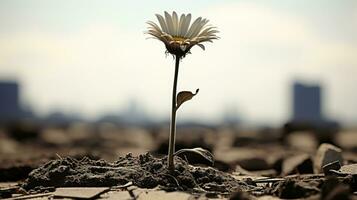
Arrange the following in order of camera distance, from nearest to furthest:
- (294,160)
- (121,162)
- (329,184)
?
(329,184), (121,162), (294,160)

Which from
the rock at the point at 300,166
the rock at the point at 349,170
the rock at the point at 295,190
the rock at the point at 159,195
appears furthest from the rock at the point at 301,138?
the rock at the point at 295,190

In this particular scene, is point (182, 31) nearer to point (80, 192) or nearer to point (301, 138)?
point (80, 192)

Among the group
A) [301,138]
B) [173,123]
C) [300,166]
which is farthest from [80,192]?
[301,138]

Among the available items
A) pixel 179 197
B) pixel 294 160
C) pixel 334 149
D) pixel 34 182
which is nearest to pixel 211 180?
pixel 179 197

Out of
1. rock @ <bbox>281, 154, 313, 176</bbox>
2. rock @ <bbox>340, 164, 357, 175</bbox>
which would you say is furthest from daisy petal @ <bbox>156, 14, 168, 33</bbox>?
rock @ <bbox>281, 154, 313, 176</bbox>

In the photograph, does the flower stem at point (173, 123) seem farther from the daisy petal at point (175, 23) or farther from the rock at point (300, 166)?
the rock at point (300, 166)

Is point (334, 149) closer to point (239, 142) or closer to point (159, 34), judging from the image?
point (159, 34)

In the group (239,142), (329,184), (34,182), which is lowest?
(239,142)
